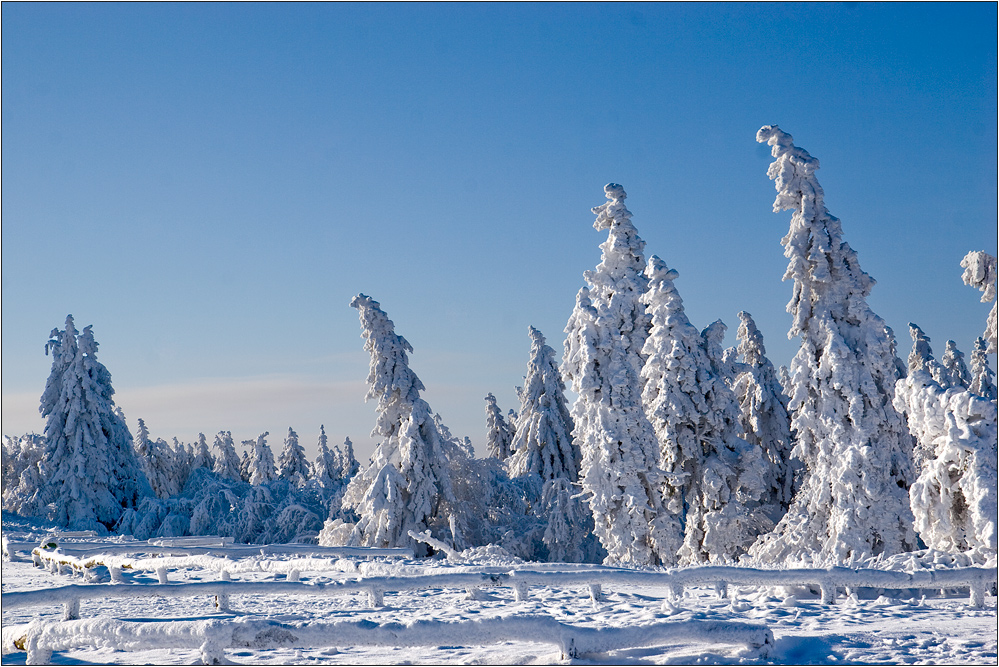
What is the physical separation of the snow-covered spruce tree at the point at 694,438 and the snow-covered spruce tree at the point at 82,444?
87.0 ft

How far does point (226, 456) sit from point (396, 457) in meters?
58.2

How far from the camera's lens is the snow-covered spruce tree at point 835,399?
22.3 metres

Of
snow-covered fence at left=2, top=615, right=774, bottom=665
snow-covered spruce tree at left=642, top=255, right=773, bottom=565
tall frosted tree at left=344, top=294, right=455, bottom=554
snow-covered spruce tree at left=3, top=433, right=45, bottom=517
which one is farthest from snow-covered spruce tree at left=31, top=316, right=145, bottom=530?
snow-covered fence at left=2, top=615, right=774, bottom=665

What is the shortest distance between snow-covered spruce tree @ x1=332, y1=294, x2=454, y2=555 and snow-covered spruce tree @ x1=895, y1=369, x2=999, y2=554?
17.7 meters

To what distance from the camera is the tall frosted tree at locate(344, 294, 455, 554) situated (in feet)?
94.7

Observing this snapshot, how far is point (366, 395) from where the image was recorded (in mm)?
29500

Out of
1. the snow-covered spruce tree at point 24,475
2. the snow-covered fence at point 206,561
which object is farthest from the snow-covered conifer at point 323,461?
the snow-covered fence at point 206,561

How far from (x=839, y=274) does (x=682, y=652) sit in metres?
18.1

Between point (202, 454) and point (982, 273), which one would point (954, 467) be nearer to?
point (982, 273)

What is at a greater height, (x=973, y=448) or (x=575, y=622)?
(x=973, y=448)

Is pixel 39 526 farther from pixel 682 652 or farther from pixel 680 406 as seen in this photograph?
pixel 682 652

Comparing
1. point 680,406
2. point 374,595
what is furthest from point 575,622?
point 680,406

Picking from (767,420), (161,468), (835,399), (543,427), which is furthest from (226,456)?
(835,399)

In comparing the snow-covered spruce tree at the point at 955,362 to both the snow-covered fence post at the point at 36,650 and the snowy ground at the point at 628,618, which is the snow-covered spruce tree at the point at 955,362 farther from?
the snow-covered fence post at the point at 36,650
